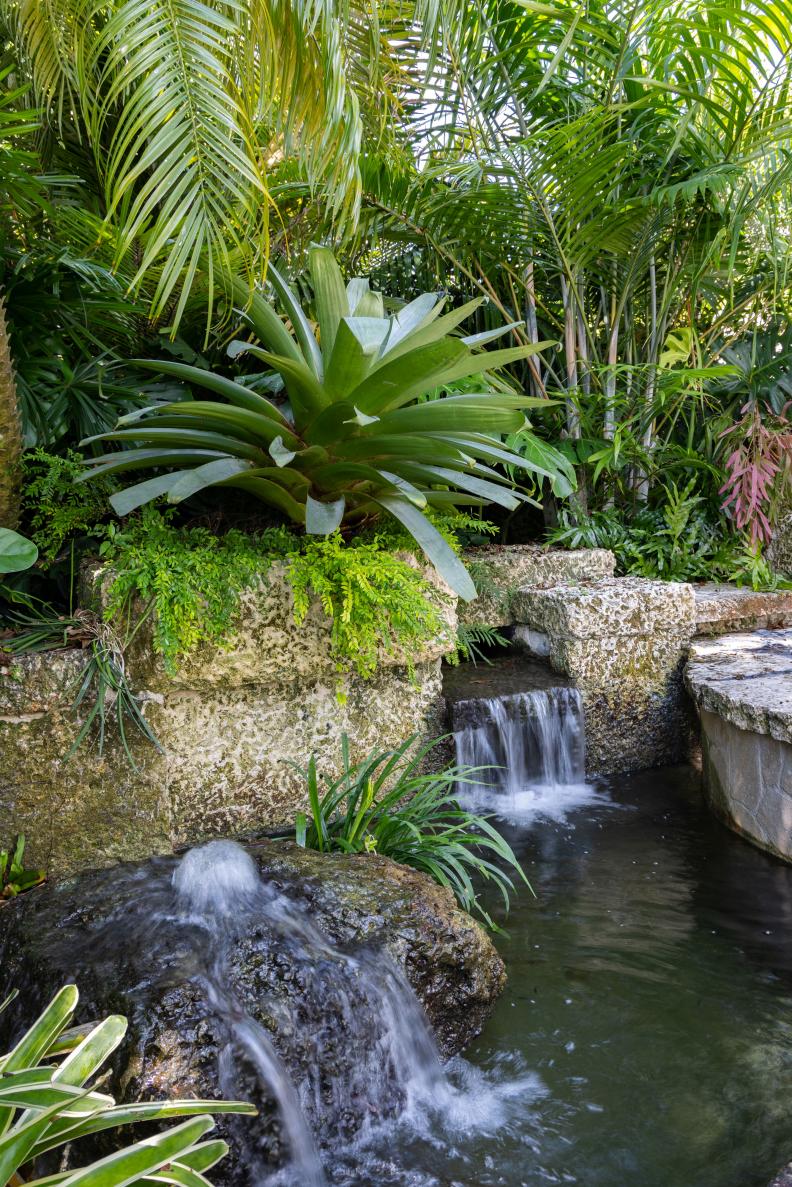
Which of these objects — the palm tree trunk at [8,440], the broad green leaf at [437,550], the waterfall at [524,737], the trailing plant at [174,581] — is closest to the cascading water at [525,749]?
the waterfall at [524,737]

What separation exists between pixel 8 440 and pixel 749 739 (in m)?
2.92

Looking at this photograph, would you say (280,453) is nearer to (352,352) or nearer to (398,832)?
(352,352)

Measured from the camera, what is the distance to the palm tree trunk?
2.59 m

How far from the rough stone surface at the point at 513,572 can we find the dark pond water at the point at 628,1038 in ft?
4.35

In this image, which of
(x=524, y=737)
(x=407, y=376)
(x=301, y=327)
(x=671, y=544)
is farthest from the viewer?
(x=671, y=544)

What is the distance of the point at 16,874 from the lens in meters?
2.51

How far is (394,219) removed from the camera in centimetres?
459

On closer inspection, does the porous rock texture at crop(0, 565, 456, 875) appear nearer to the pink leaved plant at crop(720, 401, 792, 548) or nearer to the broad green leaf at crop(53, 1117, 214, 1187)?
the broad green leaf at crop(53, 1117, 214, 1187)

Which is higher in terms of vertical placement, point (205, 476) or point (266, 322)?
point (266, 322)

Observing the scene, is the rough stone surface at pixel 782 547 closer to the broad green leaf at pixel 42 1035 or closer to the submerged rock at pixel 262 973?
the submerged rock at pixel 262 973

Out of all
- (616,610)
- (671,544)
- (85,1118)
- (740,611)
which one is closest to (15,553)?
(85,1118)

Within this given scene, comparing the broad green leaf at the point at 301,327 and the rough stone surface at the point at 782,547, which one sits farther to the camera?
the rough stone surface at the point at 782,547

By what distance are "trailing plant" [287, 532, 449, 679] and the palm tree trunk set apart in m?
0.96

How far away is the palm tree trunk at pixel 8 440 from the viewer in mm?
2592
